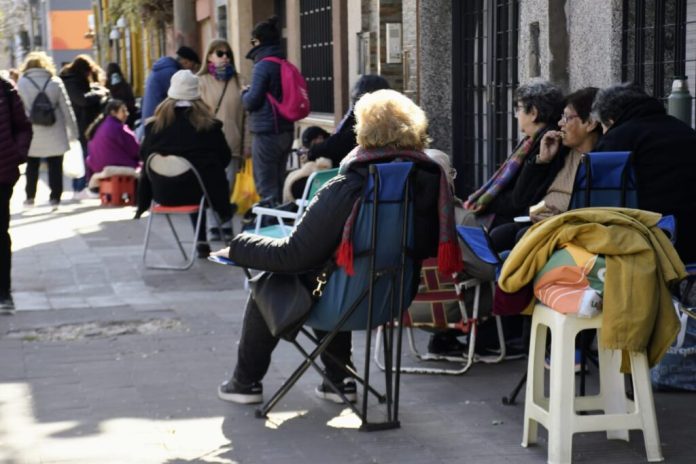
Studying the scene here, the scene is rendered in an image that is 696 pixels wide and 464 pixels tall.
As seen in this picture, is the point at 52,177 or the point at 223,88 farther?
the point at 52,177

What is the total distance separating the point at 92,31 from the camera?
44.1 m

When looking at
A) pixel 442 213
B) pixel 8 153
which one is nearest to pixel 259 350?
pixel 442 213

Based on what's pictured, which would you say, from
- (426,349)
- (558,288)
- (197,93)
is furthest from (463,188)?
(558,288)

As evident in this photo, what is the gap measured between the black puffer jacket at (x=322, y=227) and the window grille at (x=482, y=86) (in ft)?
16.9

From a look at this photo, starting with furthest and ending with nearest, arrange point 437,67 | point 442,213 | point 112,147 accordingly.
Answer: point 112,147 → point 437,67 → point 442,213

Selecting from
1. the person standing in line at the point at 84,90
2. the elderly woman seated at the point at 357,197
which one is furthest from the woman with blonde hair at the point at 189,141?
the person standing in line at the point at 84,90

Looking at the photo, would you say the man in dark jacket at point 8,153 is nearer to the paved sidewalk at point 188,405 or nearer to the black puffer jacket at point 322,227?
the paved sidewalk at point 188,405

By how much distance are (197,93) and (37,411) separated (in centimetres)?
525

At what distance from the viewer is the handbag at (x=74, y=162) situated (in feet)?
54.6

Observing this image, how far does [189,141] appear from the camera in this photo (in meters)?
11.0

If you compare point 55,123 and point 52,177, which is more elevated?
point 55,123

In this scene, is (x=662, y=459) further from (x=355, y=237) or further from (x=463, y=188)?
(x=463, y=188)

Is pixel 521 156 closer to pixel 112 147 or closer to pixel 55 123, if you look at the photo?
pixel 55 123

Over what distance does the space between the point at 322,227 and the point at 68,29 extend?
158 ft
